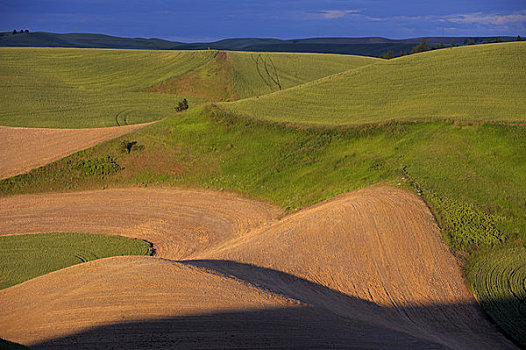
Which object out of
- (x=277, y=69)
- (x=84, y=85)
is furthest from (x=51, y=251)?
(x=277, y=69)

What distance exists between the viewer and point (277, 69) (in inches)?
3078

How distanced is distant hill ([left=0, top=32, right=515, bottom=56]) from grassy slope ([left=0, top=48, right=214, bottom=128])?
6642 cm

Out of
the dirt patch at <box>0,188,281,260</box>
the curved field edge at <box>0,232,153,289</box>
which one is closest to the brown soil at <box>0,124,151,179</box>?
the dirt patch at <box>0,188,281,260</box>

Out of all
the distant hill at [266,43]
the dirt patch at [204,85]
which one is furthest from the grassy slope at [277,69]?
the distant hill at [266,43]

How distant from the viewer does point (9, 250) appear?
71.6 feet

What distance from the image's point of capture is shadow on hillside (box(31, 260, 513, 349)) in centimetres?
1096

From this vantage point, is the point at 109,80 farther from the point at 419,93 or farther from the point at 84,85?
the point at 419,93

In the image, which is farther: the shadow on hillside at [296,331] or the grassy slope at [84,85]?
the grassy slope at [84,85]

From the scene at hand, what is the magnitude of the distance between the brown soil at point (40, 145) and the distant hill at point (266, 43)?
110 m

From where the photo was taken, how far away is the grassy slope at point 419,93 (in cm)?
3136

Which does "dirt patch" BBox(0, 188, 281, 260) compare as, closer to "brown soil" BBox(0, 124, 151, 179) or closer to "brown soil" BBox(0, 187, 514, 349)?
"brown soil" BBox(0, 187, 514, 349)

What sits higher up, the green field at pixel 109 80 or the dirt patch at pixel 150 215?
the green field at pixel 109 80

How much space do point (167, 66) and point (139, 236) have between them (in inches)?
2242

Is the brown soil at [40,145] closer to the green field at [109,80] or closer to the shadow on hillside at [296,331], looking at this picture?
the green field at [109,80]
